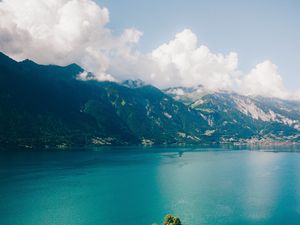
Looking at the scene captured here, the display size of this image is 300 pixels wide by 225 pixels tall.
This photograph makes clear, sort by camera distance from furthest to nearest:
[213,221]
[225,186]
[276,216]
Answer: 1. [225,186]
2. [276,216]
3. [213,221]

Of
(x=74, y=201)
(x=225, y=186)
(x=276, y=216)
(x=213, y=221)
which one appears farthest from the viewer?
(x=225, y=186)

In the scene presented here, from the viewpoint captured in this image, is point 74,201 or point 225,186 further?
point 225,186

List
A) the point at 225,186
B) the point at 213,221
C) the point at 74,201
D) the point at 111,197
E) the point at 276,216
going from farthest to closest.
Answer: the point at 225,186 < the point at 111,197 < the point at 74,201 < the point at 276,216 < the point at 213,221

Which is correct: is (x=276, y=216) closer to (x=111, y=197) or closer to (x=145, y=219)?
(x=145, y=219)

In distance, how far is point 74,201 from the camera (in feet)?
488

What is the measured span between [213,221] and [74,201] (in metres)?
67.8

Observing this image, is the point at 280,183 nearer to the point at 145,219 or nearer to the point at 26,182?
the point at 145,219

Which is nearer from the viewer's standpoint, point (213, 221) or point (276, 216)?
point (213, 221)

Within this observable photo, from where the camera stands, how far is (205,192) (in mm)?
170250

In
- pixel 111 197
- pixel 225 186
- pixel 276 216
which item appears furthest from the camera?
pixel 225 186

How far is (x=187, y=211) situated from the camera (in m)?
129

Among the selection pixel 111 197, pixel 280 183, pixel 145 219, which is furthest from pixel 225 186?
pixel 145 219

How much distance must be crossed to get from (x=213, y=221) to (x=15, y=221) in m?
72.9

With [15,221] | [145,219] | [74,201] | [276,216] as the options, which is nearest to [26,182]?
[74,201]
